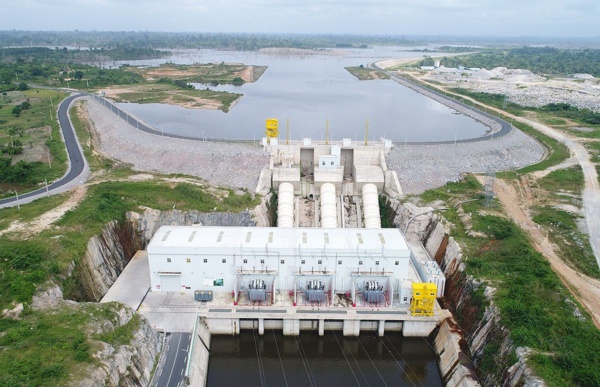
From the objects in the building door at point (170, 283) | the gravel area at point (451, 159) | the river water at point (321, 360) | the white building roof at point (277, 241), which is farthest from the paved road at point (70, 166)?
the gravel area at point (451, 159)

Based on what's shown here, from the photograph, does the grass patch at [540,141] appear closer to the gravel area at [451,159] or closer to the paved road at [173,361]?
the gravel area at [451,159]

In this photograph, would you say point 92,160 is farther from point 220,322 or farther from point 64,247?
point 220,322

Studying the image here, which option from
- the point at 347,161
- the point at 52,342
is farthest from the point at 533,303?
the point at 347,161

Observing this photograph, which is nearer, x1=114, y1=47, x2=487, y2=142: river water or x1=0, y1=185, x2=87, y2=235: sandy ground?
x1=0, y1=185, x2=87, y2=235: sandy ground

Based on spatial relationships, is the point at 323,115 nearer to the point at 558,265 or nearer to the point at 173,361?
the point at 558,265

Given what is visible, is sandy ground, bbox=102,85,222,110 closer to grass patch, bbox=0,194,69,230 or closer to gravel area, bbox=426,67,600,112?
grass patch, bbox=0,194,69,230

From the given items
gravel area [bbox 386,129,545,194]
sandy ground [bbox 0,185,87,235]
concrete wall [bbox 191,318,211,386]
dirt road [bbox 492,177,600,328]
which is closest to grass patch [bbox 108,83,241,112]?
gravel area [bbox 386,129,545,194]

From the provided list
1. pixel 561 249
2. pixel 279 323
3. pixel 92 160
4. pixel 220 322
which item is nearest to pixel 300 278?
pixel 279 323
